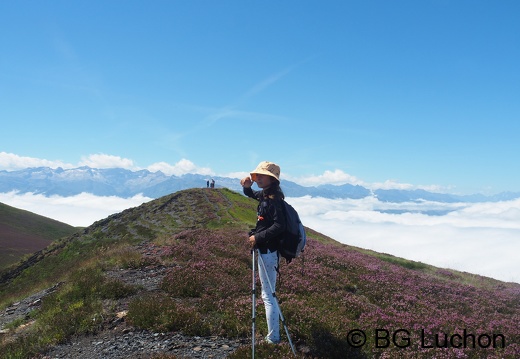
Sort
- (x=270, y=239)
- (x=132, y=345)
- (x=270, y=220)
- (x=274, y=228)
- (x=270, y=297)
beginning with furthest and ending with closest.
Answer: (x=132, y=345) < (x=270, y=220) < (x=270, y=297) < (x=270, y=239) < (x=274, y=228)

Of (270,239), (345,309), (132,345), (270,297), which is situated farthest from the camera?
(345,309)

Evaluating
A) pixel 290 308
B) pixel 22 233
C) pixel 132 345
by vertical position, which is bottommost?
pixel 22 233

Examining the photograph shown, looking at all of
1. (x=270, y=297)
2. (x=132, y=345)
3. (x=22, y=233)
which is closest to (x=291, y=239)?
(x=270, y=297)

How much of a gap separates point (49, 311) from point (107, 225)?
39.0 metres

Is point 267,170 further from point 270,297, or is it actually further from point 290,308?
point 290,308

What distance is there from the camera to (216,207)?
45.1m

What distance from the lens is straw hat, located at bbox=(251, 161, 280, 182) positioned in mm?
7914

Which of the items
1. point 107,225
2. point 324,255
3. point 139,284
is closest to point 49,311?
point 139,284

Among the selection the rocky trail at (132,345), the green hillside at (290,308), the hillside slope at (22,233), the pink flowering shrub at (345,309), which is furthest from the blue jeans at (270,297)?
the hillside slope at (22,233)

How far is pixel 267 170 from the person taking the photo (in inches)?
316

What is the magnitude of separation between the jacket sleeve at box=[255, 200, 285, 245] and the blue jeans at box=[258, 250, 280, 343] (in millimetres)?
509

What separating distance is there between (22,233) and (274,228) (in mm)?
134349

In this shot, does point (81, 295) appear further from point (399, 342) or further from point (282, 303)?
point (399, 342)

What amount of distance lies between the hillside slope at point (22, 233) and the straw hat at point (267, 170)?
92.8 meters
